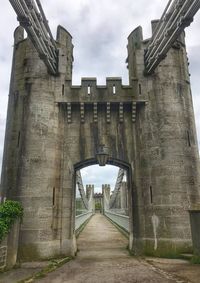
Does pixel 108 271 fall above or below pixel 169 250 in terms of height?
below

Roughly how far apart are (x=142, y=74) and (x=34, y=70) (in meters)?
5.34

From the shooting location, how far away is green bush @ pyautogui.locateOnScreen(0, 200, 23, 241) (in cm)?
814

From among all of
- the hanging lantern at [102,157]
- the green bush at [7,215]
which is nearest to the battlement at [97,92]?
the hanging lantern at [102,157]

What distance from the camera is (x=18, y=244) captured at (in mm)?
10312

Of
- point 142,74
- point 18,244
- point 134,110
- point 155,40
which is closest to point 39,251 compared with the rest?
point 18,244

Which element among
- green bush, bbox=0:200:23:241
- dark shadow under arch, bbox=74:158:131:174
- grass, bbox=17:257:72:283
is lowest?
grass, bbox=17:257:72:283

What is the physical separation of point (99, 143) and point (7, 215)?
17.4 ft

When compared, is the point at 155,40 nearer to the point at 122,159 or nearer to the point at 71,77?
the point at 71,77

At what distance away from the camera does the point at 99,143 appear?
40.2 ft

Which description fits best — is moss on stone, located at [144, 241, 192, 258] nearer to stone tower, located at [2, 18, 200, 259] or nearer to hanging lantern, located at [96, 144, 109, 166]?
stone tower, located at [2, 18, 200, 259]

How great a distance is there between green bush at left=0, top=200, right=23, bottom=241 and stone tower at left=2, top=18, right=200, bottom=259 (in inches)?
55.8

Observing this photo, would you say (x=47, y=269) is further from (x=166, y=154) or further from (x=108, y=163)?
(x=166, y=154)

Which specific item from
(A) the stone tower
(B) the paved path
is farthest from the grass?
(A) the stone tower

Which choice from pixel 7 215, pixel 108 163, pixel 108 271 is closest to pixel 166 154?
pixel 108 163
